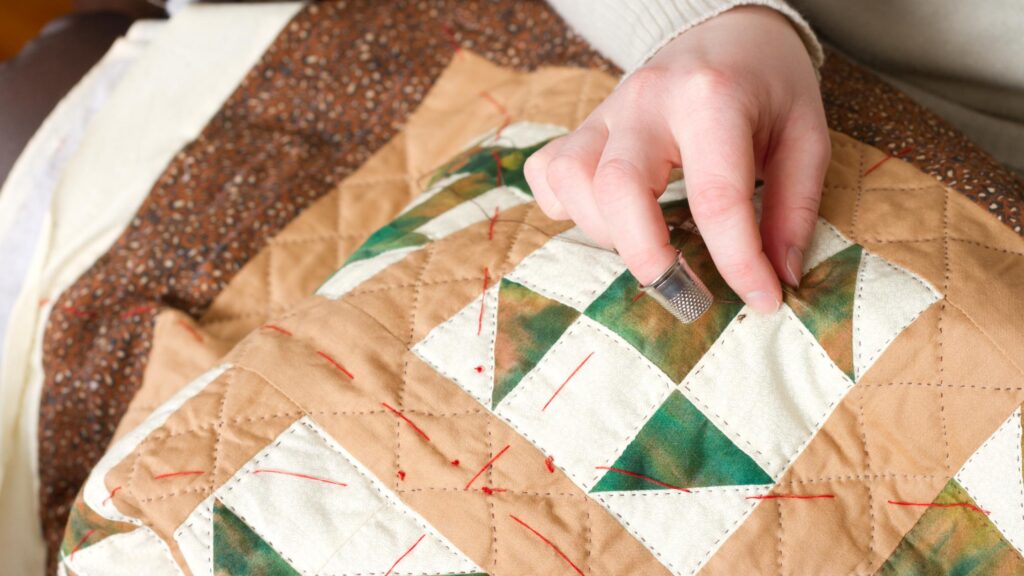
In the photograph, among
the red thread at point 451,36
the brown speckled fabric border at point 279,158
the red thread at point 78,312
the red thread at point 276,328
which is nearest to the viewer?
the red thread at point 276,328

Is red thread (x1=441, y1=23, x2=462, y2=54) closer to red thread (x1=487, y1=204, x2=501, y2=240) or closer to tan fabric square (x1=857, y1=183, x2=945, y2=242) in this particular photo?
red thread (x1=487, y1=204, x2=501, y2=240)

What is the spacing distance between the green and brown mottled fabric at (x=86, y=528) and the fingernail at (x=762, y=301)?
48 cm

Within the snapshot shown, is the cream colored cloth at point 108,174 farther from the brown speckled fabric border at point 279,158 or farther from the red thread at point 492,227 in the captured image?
the red thread at point 492,227

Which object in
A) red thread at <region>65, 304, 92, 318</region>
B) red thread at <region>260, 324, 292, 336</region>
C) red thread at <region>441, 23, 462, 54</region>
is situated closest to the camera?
red thread at <region>260, 324, 292, 336</region>

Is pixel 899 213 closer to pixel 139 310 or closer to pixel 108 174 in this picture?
pixel 139 310

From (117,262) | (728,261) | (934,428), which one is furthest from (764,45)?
(117,262)

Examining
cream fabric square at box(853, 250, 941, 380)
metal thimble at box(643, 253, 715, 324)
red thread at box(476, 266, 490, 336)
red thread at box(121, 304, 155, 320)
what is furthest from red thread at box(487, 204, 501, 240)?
red thread at box(121, 304, 155, 320)

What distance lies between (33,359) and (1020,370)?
945mm

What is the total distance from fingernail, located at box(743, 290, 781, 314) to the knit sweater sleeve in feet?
0.86

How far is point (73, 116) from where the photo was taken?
3.30 ft

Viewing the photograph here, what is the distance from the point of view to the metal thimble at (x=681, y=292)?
53cm

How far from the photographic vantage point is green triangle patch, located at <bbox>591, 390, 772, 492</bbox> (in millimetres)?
539

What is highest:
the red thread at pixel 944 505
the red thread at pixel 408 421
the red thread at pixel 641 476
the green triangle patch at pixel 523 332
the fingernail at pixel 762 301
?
the fingernail at pixel 762 301

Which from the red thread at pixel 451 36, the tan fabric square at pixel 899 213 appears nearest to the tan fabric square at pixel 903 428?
the tan fabric square at pixel 899 213
